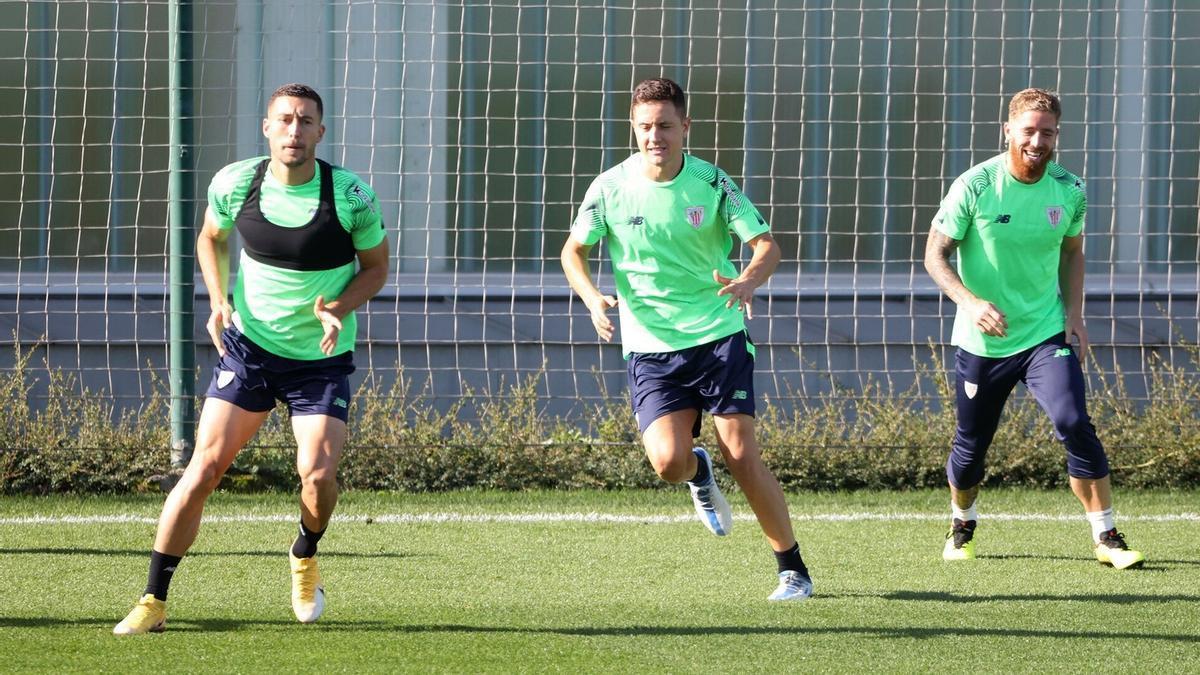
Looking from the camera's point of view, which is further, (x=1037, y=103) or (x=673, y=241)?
(x=1037, y=103)

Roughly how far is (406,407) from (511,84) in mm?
2599

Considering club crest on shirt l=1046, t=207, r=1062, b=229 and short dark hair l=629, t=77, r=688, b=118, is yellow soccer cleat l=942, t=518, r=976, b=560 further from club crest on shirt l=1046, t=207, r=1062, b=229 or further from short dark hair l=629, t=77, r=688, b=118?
short dark hair l=629, t=77, r=688, b=118

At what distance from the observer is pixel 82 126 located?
1099 centimetres

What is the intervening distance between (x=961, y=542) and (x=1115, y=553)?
0.62 m

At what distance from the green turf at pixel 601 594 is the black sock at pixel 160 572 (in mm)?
157

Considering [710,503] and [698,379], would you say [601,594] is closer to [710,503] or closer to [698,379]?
[710,503]

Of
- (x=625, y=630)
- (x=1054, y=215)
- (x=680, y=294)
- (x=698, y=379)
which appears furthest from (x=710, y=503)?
(x=1054, y=215)

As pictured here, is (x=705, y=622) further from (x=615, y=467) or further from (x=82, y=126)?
(x=82, y=126)

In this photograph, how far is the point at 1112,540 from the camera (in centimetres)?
632

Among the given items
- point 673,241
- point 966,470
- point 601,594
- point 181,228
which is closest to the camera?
point 673,241

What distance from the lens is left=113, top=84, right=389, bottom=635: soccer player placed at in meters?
5.02

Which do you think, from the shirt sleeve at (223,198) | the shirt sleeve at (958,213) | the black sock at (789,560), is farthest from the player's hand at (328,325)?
the shirt sleeve at (958,213)

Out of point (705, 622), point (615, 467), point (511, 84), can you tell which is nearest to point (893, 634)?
point (705, 622)

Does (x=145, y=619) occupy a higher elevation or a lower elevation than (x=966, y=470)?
lower
